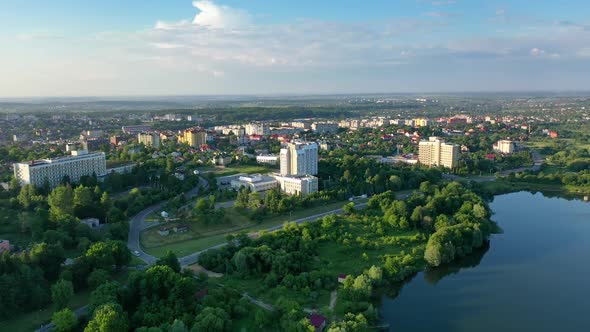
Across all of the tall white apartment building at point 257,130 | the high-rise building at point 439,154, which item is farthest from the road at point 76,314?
the tall white apartment building at point 257,130

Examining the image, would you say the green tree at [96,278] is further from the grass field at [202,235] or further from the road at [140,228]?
the grass field at [202,235]

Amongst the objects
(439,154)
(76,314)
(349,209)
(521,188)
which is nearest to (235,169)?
(349,209)

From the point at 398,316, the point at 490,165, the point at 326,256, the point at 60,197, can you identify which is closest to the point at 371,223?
the point at 326,256

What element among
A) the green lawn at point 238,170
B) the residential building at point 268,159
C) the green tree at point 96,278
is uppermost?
the residential building at point 268,159

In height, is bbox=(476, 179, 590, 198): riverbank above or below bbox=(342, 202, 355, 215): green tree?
below

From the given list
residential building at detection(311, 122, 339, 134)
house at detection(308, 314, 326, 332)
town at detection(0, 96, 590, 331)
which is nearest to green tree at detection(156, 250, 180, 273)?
town at detection(0, 96, 590, 331)

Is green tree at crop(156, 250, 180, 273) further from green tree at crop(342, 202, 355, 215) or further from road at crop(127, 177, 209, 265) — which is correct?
green tree at crop(342, 202, 355, 215)

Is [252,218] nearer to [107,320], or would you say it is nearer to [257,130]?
[107,320]
